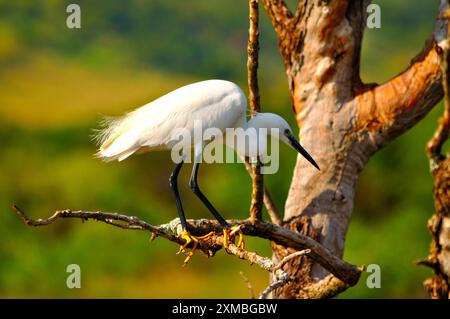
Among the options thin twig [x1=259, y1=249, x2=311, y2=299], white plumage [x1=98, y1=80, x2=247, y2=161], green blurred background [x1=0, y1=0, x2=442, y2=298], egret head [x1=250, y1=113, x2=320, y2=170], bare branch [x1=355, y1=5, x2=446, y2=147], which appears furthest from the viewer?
green blurred background [x1=0, y1=0, x2=442, y2=298]

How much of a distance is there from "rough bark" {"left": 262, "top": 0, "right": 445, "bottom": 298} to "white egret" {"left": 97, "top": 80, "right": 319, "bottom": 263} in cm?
48

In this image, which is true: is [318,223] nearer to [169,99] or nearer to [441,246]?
[441,246]

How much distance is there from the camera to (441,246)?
12.2 ft

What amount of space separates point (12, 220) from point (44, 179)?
0.86 metres

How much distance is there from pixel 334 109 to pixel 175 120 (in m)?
0.90

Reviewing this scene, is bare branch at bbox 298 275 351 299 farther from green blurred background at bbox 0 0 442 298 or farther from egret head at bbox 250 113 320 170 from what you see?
green blurred background at bbox 0 0 442 298

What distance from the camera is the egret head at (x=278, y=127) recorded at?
378 centimetres

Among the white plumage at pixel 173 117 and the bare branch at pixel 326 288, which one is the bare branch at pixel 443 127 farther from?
the white plumage at pixel 173 117

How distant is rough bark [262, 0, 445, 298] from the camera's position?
12.9ft

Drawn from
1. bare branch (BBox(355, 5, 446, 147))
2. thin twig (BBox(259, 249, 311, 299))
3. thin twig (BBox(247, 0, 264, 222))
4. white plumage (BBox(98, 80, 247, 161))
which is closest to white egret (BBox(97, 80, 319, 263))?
white plumage (BBox(98, 80, 247, 161))

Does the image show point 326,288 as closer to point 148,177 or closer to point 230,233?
point 230,233

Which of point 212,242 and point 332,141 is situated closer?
point 212,242

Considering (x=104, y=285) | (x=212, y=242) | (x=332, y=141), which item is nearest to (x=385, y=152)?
(x=104, y=285)
